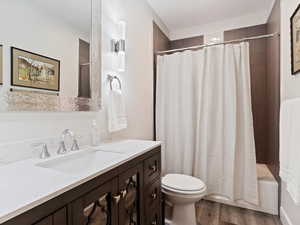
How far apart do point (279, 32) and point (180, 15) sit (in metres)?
1.25

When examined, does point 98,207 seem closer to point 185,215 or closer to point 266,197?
point 185,215

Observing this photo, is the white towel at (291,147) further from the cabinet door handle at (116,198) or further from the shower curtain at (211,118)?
the cabinet door handle at (116,198)

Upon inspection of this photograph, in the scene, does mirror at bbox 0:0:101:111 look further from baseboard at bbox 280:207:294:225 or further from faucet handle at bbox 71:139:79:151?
baseboard at bbox 280:207:294:225

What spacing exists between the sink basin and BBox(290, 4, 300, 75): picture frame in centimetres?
150

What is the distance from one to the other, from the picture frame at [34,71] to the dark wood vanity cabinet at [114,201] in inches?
26.2

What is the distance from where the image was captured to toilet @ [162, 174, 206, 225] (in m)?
1.56

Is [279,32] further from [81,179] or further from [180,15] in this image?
[81,179]

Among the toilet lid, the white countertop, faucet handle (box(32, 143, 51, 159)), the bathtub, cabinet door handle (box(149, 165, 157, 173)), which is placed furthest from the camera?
the bathtub

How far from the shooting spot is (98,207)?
0.77 metres

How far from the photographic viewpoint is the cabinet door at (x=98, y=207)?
652 mm

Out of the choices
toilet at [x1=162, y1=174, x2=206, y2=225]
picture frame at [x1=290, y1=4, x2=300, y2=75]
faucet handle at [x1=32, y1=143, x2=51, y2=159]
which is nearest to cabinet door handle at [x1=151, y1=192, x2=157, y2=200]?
toilet at [x1=162, y1=174, x2=206, y2=225]

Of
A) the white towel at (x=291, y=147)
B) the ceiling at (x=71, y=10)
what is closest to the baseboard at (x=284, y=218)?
the white towel at (x=291, y=147)

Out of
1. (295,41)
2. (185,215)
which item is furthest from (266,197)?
(295,41)

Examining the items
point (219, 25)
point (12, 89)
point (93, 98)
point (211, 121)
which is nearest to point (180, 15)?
point (219, 25)
